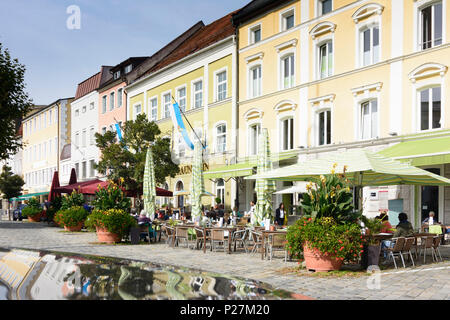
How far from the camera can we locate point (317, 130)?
21.9 m

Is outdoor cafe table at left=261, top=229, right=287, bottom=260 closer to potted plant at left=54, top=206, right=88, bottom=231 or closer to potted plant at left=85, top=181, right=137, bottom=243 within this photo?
potted plant at left=85, top=181, right=137, bottom=243

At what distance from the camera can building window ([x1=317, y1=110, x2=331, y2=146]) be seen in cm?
2147

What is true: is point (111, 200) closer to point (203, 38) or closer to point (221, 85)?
point (221, 85)

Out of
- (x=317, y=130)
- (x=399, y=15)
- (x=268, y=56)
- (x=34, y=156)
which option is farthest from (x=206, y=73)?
(x=34, y=156)

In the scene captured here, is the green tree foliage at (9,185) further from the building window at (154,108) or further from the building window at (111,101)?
the building window at (154,108)

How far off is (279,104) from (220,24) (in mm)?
12205

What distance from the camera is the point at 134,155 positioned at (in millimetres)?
24641

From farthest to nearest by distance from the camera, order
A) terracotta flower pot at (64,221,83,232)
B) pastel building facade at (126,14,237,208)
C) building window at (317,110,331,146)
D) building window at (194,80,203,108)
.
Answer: building window at (194,80,203,108) → pastel building facade at (126,14,237,208) → terracotta flower pot at (64,221,83,232) → building window at (317,110,331,146)

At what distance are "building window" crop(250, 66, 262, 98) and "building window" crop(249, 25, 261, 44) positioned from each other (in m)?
1.50

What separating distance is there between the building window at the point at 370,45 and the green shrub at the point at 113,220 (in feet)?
37.5

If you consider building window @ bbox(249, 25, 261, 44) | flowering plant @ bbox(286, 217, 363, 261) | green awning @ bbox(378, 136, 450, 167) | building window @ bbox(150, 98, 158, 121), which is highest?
Result: building window @ bbox(249, 25, 261, 44)

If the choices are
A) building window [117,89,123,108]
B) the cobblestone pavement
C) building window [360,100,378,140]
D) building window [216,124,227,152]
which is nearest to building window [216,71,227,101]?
building window [216,124,227,152]

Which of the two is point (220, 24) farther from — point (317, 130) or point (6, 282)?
point (6, 282)

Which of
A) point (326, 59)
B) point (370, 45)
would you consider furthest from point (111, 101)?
point (370, 45)
